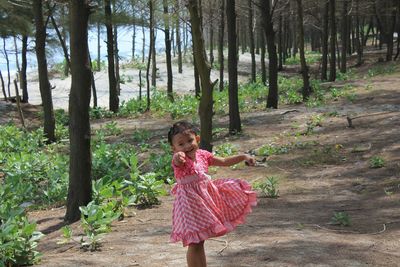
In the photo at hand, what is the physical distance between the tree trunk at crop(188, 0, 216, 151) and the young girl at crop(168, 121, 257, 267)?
5.26 m

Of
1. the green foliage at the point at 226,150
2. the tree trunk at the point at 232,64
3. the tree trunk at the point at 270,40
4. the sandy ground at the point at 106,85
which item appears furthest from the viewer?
the sandy ground at the point at 106,85

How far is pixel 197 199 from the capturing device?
3492 millimetres

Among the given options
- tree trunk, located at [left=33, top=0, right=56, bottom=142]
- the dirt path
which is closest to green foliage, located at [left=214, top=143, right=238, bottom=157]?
the dirt path

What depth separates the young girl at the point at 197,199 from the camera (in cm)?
344

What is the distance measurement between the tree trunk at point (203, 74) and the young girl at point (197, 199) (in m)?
5.26

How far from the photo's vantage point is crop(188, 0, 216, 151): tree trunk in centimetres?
887

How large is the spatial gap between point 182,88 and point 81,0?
25793 millimetres

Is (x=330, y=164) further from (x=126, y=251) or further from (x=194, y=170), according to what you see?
(x=194, y=170)

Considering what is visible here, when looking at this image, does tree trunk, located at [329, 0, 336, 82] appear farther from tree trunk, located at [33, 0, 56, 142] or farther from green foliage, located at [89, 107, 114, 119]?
tree trunk, located at [33, 0, 56, 142]

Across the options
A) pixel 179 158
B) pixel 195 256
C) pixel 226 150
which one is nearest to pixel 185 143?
pixel 179 158

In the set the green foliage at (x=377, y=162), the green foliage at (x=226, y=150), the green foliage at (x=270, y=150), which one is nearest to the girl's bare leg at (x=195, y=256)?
the green foliage at (x=377, y=162)

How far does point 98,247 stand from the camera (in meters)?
4.87

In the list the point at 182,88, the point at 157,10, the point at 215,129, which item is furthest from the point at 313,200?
the point at 182,88

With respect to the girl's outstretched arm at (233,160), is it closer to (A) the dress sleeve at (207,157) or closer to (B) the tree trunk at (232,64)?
(A) the dress sleeve at (207,157)
